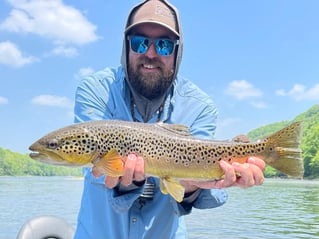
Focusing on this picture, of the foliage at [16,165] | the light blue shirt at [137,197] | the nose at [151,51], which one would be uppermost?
the foliage at [16,165]

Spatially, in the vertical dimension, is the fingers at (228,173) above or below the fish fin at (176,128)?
below

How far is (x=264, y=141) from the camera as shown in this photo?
3750 mm

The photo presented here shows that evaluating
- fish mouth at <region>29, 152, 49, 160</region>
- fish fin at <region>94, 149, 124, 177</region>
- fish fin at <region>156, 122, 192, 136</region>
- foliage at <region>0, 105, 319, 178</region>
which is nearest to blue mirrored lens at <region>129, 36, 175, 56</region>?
fish fin at <region>156, 122, 192, 136</region>

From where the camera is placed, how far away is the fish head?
3.52 m

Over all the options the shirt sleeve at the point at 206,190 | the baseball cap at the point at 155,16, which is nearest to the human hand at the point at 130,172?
the shirt sleeve at the point at 206,190

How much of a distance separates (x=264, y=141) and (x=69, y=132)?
5.04 ft

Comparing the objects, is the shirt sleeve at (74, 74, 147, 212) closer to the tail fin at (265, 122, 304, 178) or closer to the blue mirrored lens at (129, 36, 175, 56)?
the blue mirrored lens at (129, 36, 175, 56)

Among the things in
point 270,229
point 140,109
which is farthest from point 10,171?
point 140,109

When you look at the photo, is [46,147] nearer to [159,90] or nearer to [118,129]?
[118,129]

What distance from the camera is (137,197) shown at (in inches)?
149

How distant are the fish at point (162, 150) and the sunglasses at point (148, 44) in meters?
0.78

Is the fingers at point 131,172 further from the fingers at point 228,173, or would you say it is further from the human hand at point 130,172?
the fingers at point 228,173

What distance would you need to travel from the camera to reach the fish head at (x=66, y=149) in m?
3.52

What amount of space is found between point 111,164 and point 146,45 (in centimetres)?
128
